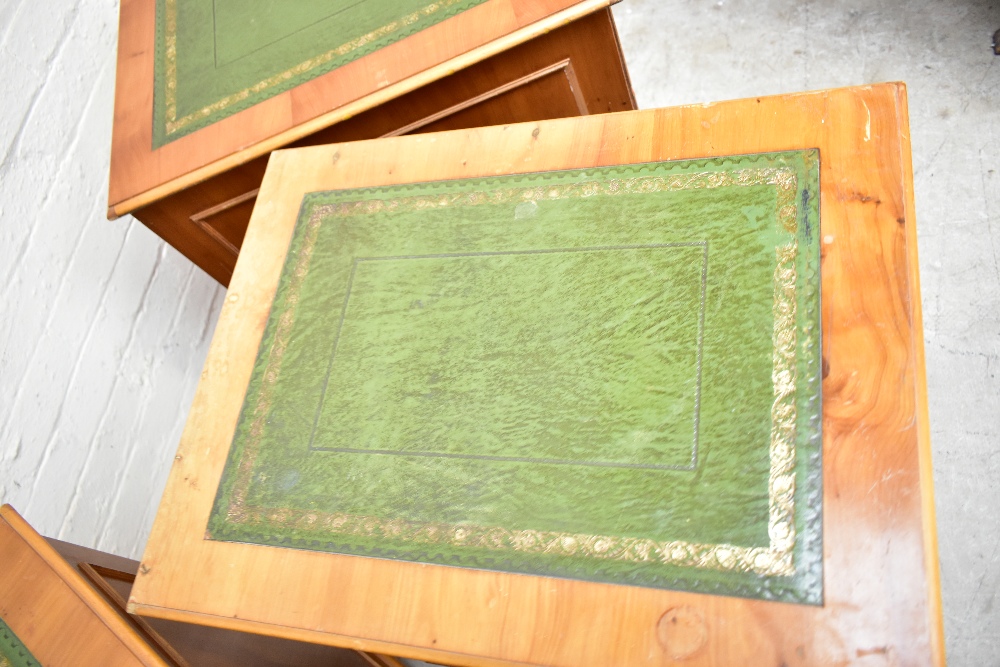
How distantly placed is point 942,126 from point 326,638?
71.5 inches

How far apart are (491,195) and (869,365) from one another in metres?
0.59

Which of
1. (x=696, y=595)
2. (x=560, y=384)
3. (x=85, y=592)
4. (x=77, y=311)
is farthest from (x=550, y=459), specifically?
(x=77, y=311)

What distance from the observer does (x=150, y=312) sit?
2.09 m

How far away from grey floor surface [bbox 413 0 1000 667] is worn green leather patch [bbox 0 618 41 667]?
4.94 ft

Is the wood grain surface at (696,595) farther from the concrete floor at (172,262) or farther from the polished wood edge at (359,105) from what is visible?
the concrete floor at (172,262)

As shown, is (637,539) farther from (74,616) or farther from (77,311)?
(77,311)

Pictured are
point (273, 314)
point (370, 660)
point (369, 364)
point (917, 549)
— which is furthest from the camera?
point (370, 660)

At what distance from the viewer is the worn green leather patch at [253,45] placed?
145 cm

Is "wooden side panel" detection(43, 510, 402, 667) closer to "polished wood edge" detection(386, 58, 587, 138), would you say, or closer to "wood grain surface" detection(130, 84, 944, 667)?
"wood grain surface" detection(130, 84, 944, 667)

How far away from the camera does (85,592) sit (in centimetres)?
105

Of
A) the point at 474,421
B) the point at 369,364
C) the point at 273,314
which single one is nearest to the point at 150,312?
the point at 273,314

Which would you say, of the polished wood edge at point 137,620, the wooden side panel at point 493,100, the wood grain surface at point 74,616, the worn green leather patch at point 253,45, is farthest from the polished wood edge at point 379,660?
the worn green leather patch at point 253,45

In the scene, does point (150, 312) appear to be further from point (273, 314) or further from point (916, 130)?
point (916, 130)

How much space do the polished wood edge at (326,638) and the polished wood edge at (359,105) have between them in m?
0.83
